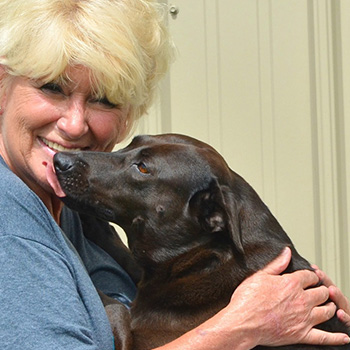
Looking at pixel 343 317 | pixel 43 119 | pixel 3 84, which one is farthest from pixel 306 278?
pixel 3 84

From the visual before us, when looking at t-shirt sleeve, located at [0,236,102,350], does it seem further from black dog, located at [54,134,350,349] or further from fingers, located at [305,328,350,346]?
fingers, located at [305,328,350,346]

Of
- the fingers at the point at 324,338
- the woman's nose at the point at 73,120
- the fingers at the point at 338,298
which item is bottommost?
the fingers at the point at 324,338

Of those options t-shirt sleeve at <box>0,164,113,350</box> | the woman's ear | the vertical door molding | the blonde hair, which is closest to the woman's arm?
t-shirt sleeve at <box>0,164,113,350</box>

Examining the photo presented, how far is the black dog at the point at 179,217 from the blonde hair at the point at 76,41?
0.22 metres

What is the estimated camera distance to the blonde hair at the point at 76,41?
2.20m

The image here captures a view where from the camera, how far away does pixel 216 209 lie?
7.42 ft

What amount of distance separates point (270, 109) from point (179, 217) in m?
1.71

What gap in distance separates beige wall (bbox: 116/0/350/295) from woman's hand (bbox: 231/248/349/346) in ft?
5.24

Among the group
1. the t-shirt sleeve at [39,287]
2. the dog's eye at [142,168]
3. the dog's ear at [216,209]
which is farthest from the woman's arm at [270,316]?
the dog's eye at [142,168]

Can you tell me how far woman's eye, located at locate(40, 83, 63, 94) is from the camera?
2.24 m

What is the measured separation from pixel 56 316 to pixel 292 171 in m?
2.28

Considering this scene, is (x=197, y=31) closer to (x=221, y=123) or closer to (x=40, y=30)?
(x=221, y=123)

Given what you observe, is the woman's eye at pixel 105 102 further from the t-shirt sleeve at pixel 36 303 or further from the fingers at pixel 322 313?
the fingers at pixel 322 313

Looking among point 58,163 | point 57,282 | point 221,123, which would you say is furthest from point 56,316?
point 221,123
